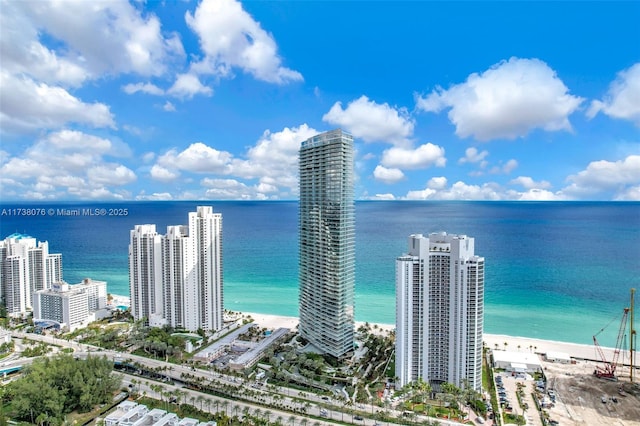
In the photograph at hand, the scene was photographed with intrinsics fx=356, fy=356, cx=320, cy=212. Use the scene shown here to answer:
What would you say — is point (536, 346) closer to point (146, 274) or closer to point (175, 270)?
point (175, 270)

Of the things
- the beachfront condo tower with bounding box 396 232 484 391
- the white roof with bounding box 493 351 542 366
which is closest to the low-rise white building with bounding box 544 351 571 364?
the white roof with bounding box 493 351 542 366

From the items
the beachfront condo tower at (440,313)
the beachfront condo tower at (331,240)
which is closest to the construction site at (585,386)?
the beachfront condo tower at (440,313)

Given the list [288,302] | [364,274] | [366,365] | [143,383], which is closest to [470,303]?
[366,365]

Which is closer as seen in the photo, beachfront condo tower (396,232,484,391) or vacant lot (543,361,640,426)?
vacant lot (543,361,640,426)

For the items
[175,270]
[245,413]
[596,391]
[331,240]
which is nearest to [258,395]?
[245,413]

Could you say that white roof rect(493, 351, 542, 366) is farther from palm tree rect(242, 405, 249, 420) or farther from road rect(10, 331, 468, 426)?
palm tree rect(242, 405, 249, 420)

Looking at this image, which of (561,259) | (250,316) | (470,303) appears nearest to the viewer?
(470,303)

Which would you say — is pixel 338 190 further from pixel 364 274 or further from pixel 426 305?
pixel 364 274
